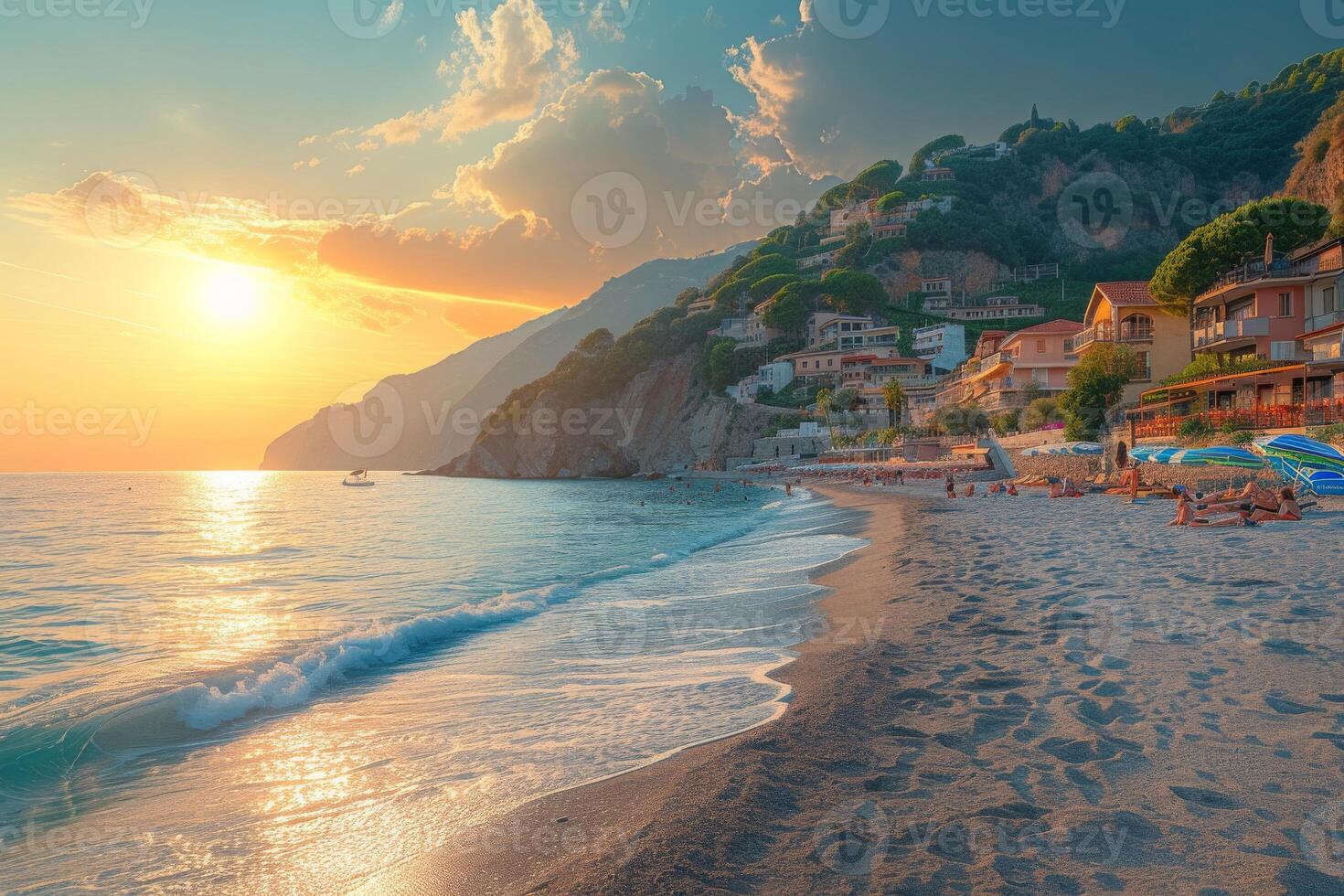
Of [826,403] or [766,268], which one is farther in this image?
[766,268]

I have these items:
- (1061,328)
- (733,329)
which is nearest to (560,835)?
(1061,328)

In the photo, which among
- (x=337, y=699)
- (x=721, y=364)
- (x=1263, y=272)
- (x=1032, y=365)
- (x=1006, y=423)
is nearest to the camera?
(x=337, y=699)

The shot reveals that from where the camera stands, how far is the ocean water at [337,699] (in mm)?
4871

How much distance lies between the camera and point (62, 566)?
22.7m

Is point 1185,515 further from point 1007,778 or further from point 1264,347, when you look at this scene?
point 1264,347

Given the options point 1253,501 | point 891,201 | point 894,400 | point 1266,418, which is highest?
point 891,201

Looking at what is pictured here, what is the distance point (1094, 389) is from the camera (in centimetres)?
4238

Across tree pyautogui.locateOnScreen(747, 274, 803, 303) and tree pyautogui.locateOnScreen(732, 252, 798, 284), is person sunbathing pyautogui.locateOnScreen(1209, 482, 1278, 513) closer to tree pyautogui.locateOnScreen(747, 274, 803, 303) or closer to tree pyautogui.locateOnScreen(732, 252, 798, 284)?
tree pyautogui.locateOnScreen(747, 274, 803, 303)

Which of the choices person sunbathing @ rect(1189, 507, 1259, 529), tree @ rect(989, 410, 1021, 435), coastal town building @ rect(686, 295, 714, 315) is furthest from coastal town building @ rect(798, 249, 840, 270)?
person sunbathing @ rect(1189, 507, 1259, 529)

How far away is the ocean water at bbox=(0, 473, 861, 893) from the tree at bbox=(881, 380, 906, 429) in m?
63.0

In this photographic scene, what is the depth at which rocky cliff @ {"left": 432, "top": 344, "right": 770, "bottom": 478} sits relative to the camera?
10544 cm

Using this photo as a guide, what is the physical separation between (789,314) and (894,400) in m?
33.4

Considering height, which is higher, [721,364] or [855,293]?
[855,293]

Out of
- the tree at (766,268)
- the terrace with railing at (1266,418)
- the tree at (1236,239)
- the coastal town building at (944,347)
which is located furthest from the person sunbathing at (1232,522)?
the tree at (766,268)
